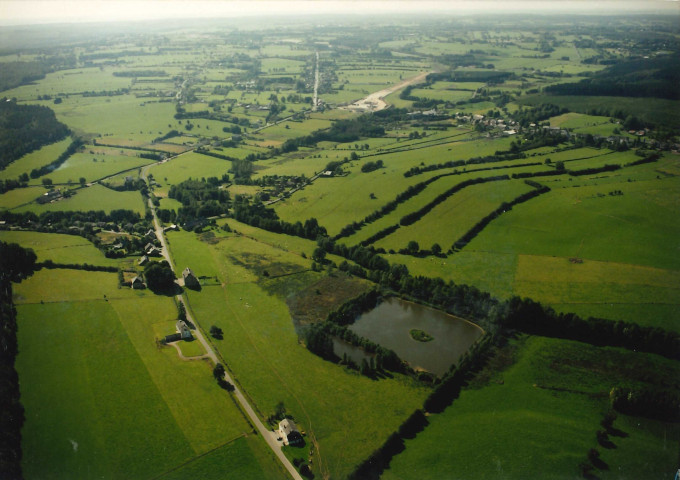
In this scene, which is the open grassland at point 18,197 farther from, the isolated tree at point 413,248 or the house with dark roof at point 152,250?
the isolated tree at point 413,248

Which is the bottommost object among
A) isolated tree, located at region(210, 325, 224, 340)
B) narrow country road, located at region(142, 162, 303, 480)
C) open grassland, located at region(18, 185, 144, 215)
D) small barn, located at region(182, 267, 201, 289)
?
narrow country road, located at region(142, 162, 303, 480)

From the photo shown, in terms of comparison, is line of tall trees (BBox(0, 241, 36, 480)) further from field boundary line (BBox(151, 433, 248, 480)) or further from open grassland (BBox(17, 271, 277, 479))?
field boundary line (BBox(151, 433, 248, 480))

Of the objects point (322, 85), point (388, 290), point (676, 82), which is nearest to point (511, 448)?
point (388, 290)

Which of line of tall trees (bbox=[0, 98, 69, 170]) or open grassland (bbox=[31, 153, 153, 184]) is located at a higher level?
line of tall trees (bbox=[0, 98, 69, 170])

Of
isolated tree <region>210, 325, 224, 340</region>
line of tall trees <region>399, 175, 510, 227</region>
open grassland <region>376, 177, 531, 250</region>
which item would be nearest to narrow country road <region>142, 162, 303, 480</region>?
isolated tree <region>210, 325, 224, 340</region>

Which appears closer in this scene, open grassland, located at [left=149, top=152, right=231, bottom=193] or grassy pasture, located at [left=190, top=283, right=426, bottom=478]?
grassy pasture, located at [left=190, top=283, right=426, bottom=478]

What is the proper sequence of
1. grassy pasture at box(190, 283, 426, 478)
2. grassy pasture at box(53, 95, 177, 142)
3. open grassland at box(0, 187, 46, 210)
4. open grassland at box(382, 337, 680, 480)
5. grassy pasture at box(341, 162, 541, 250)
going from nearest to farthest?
open grassland at box(382, 337, 680, 480) < grassy pasture at box(190, 283, 426, 478) < grassy pasture at box(341, 162, 541, 250) < open grassland at box(0, 187, 46, 210) < grassy pasture at box(53, 95, 177, 142)

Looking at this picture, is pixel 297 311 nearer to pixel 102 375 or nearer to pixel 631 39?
pixel 102 375

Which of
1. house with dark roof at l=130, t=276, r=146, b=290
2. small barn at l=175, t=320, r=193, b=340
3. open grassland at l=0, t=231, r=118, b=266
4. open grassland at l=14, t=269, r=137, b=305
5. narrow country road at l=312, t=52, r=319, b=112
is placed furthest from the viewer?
narrow country road at l=312, t=52, r=319, b=112

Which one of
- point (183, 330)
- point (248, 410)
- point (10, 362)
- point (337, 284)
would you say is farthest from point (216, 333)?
point (10, 362)
